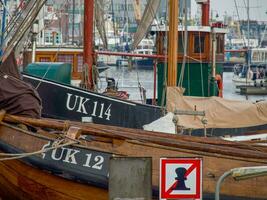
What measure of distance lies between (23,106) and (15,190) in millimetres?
1117

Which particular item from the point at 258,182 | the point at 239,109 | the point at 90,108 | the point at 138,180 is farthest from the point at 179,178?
the point at 239,109

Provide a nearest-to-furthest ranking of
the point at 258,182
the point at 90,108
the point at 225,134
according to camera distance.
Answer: the point at 258,182, the point at 90,108, the point at 225,134

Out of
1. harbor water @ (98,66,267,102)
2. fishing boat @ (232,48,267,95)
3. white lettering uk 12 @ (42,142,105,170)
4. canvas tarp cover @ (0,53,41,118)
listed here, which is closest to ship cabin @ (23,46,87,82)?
harbor water @ (98,66,267,102)

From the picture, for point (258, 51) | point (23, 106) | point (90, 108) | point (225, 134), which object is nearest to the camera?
point (23, 106)

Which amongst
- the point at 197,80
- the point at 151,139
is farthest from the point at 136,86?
the point at 151,139

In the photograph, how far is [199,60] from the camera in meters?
20.2

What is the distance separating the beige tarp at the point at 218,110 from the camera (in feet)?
45.2

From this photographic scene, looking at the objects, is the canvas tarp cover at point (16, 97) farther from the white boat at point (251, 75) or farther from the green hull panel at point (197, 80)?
the white boat at point (251, 75)

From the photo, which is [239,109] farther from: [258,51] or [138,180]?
[258,51]

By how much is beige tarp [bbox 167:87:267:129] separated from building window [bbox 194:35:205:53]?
634 cm

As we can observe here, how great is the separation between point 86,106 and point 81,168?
4572 millimetres

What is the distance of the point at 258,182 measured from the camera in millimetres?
8555

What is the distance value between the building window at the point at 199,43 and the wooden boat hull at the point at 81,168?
11744 mm

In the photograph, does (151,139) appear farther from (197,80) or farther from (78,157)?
(197,80)
